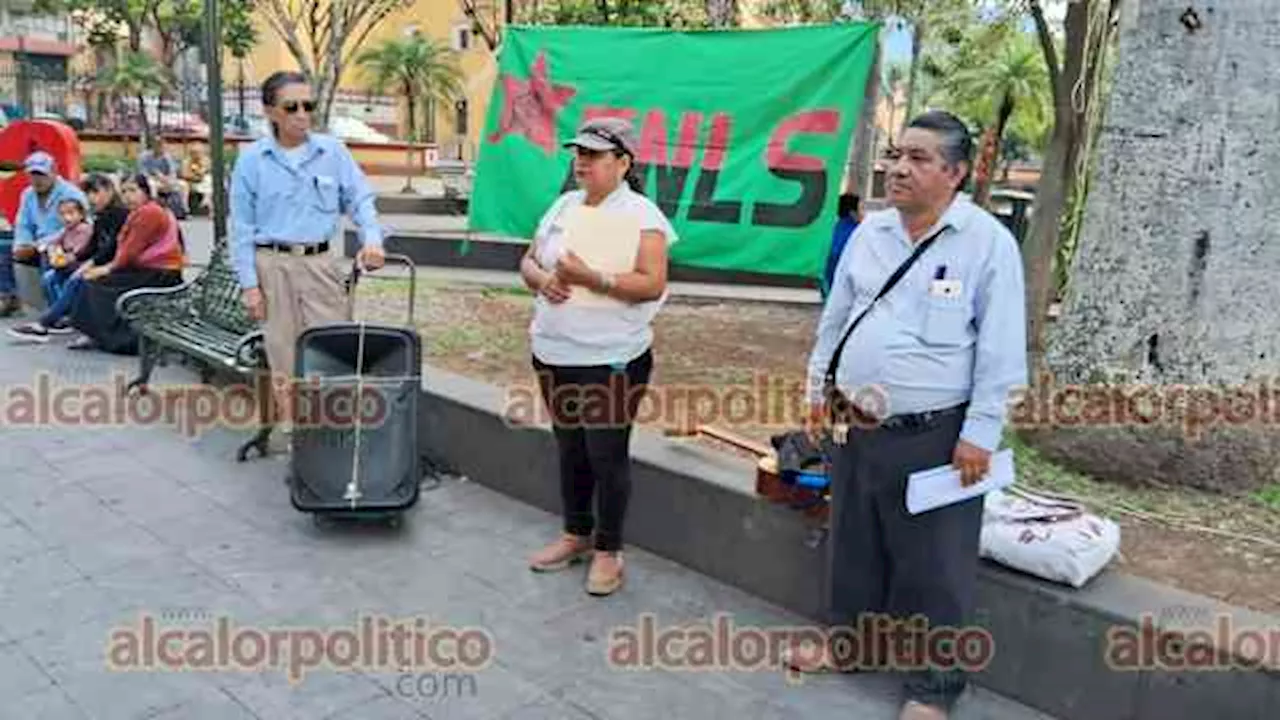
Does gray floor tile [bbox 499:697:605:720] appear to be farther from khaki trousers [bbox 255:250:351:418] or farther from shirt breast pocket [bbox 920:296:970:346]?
khaki trousers [bbox 255:250:351:418]

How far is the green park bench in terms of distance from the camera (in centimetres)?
582

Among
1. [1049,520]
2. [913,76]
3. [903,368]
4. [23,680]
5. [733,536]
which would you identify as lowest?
[23,680]

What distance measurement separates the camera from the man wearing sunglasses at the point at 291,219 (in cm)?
459

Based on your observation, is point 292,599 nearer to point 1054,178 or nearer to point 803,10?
point 1054,178

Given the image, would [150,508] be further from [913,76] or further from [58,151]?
[913,76]

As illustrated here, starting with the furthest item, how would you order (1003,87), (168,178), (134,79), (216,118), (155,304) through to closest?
(134,79) < (1003,87) < (168,178) < (216,118) < (155,304)

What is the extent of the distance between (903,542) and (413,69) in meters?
29.8

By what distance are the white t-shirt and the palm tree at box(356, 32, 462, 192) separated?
27.4m

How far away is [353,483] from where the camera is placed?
4266 mm

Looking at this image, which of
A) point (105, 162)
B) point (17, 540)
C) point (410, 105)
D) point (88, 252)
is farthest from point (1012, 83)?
point (17, 540)

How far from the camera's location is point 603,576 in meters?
3.84

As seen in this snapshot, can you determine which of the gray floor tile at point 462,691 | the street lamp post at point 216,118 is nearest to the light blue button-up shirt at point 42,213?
the street lamp post at point 216,118

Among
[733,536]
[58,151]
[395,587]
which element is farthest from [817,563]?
[58,151]

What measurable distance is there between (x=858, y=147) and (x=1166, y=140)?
3.81 m
